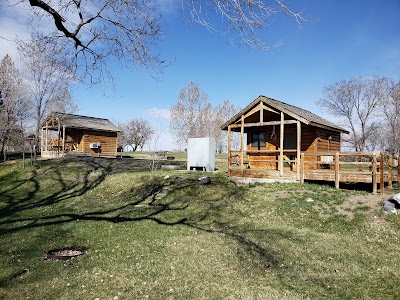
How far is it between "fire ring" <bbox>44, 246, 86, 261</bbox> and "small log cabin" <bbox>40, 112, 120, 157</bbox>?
2748 cm

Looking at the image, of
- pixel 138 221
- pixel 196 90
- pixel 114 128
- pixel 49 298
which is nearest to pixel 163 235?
pixel 138 221

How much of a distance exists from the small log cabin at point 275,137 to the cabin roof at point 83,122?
69.2 ft

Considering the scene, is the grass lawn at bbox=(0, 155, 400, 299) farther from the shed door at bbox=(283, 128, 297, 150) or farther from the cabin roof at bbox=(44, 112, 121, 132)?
the cabin roof at bbox=(44, 112, 121, 132)

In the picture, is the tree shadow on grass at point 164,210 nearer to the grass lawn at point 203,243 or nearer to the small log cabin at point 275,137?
the grass lawn at point 203,243

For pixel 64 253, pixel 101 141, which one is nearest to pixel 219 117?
pixel 101 141

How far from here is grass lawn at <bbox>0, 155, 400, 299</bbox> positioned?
246 inches

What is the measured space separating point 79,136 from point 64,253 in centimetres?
3110

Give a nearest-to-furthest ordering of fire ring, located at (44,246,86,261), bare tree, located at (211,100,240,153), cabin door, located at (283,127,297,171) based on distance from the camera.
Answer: fire ring, located at (44,246,86,261) → cabin door, located at (283,127,297,171) → bare tree, located at (211,100,240,153)

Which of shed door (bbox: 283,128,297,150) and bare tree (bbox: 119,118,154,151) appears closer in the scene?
shed door (bbox: 283,128,297,150)

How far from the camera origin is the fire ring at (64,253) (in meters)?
7.90

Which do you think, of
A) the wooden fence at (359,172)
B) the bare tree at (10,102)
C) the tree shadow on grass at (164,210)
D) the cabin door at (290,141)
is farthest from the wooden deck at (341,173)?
the bare tree at (10,102)

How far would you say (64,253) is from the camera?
840 centimetres

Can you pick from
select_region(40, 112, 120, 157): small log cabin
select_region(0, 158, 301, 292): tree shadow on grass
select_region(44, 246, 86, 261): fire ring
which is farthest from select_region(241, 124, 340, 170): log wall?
select_region(40, 112, 120, 157): small log cabin

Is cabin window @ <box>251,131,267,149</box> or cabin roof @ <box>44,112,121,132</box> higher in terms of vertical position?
cabin roof @ <box>44,112,121,132</box>
